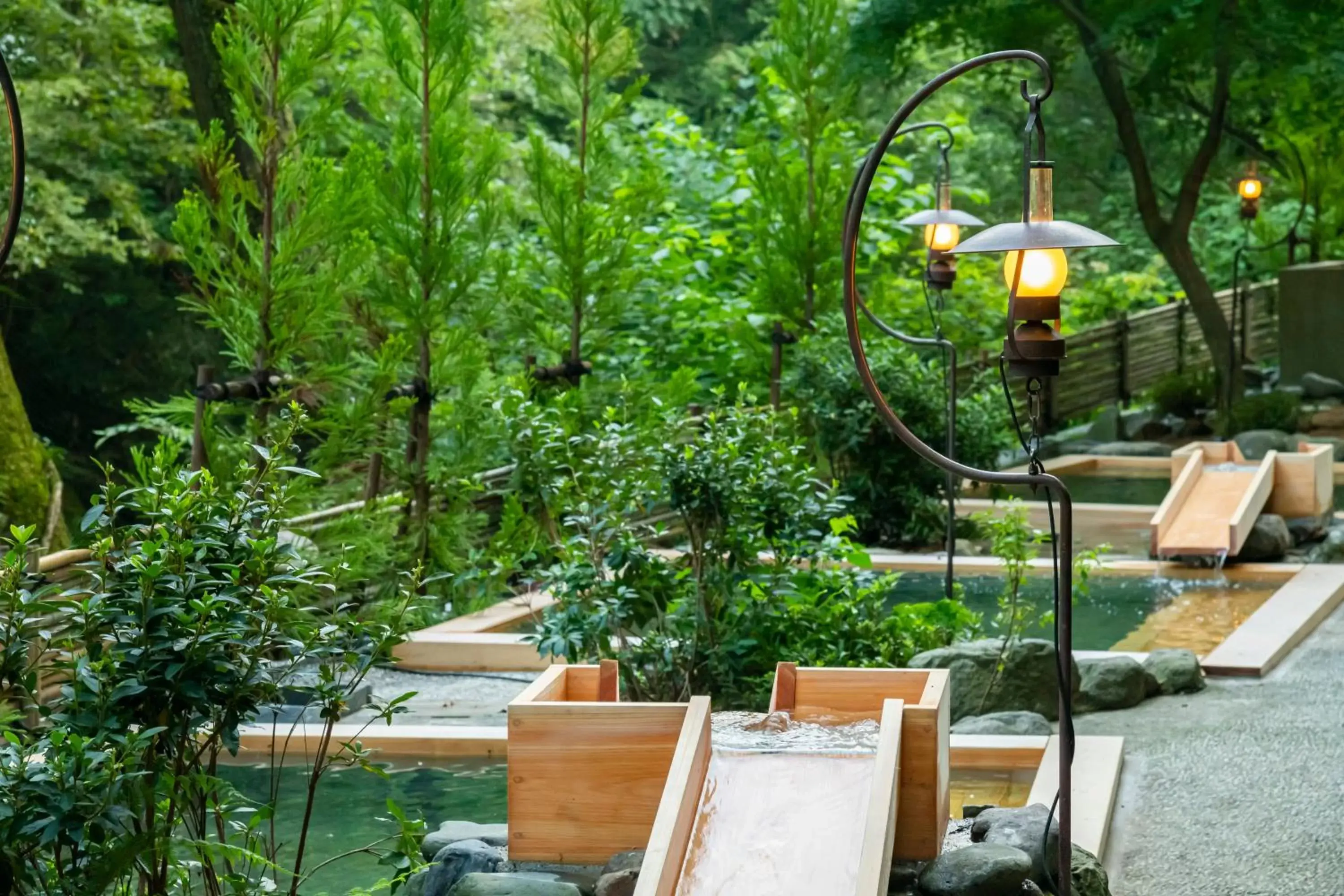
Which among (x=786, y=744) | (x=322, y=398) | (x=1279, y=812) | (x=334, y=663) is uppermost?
(x=322, y=398)

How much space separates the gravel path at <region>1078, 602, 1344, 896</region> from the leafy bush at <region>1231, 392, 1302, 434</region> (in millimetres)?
9713

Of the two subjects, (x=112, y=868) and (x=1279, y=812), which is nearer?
(x=112, y=868)

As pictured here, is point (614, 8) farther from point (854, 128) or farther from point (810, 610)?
point (810, 610)

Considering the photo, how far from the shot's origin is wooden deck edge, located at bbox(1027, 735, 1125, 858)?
16.6 ft

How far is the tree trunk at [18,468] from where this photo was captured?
346 inches

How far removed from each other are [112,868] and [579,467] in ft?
13.4

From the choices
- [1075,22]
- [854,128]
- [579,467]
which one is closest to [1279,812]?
[579,467]

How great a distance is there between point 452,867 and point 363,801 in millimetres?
1225

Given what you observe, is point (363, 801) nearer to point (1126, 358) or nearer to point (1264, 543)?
point (1264, 543)

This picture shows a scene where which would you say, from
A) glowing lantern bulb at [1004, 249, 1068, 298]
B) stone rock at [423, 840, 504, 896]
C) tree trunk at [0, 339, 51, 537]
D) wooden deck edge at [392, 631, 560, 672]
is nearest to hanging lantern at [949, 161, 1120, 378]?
glowing lantern bulb at [1004, 249, 1068, 298]

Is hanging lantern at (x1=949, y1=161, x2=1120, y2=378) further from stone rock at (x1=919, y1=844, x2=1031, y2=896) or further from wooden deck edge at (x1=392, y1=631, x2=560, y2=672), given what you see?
wooden deck edge at (x1=392, y1=631, x2=560, y2=672)

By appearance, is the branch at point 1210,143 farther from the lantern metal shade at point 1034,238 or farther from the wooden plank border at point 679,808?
the wooden plank border at point 679,808

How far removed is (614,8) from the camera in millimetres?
11203

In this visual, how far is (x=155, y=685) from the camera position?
3.21 metres
